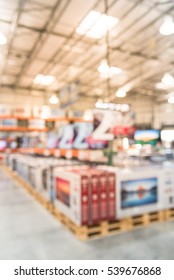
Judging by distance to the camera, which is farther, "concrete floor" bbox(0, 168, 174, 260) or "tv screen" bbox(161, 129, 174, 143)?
"tv screen" bbox(161, 129, 174, 143)

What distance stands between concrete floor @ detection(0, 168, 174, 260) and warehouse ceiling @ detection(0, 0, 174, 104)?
3.41 metres

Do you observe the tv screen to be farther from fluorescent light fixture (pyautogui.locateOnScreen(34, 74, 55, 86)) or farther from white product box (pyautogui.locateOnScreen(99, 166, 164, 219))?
white product box (pyautogui.locateOnScreen(99, 166, 164, 219))

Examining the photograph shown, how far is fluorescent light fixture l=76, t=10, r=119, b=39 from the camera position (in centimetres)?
887

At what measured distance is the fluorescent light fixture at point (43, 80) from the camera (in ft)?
55.9

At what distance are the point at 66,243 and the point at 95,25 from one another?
8663 mm

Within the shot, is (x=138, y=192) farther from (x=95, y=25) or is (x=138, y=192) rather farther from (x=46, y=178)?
(x=95, y=25)

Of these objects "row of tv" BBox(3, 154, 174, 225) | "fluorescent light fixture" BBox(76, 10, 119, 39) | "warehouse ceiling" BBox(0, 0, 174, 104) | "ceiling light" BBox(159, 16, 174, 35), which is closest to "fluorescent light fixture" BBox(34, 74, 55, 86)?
"warehouse ceiling" BBox(0, 0, 174, 104)

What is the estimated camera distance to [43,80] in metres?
18.0

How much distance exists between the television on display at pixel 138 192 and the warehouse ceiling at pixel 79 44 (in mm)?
2491

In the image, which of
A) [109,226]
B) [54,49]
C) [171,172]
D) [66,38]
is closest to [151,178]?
[171,172]

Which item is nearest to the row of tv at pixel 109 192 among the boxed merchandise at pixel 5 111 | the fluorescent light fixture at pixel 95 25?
the fluorescent light fixture at pixel 95 25

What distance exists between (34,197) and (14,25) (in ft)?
21.3

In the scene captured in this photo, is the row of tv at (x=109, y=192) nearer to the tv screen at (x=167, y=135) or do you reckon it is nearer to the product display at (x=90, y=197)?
the product display at (x=90, y=197)

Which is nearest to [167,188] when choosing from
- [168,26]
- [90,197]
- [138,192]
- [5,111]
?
[138,192]
